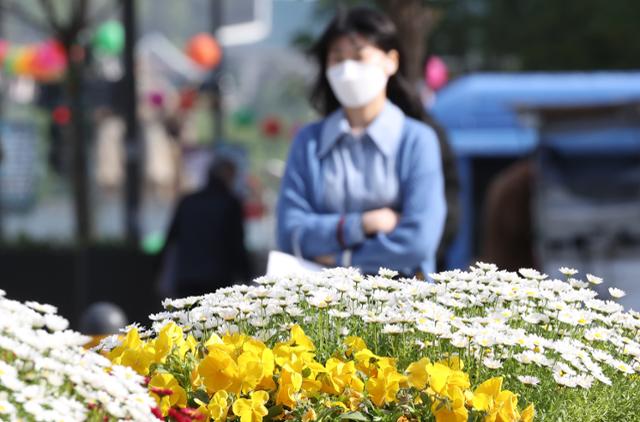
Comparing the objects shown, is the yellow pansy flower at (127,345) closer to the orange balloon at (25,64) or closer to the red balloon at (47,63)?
the red balloon at (47,63)

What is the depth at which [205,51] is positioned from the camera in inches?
843

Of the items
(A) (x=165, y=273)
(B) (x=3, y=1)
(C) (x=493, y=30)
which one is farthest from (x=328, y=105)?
(C) (x=493, y=30)

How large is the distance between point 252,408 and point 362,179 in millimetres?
1811

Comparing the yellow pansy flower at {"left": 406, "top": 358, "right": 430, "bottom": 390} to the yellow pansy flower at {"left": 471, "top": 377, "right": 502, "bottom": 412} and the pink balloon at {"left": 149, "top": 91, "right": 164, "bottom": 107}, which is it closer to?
the yellow pansy flower at {"left": 471, "top": 377, "right": 502, "bottom": 412}

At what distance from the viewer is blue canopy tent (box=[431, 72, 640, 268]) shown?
14.9 metres

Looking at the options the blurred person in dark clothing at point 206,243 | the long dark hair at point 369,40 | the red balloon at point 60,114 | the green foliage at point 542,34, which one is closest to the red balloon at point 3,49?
the red balloon at point 60,114

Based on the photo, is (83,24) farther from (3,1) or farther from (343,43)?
(343,43)

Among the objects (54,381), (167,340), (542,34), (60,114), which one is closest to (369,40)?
(167,340)

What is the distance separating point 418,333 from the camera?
2.80m

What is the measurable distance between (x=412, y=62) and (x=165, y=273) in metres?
3.33

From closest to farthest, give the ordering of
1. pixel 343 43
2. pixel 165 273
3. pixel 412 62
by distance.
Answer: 1. pixel 343 43
2. pixel 165 273
3. pixel 412 62

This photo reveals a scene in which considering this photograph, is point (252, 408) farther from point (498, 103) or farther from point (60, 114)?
point (60, 114)

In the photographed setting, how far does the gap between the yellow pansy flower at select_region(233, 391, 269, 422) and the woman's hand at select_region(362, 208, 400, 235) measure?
167cm

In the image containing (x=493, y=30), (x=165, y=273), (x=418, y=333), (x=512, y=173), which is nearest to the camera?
(x=418, y=333)
